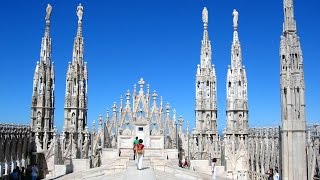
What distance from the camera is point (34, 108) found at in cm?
3391

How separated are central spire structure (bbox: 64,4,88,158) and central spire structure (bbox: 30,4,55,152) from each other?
1.26 metres

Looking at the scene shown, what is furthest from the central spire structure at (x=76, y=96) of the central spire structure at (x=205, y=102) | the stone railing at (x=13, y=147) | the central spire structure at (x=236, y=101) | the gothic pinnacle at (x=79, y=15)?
the central spire structure at (x=236, y=101)

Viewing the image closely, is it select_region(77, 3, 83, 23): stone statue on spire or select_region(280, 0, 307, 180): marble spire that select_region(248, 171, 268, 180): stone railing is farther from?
select_region(77, 3, 83, 23): stone statue on spire

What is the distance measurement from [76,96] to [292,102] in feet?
67.1

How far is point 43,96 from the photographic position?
34.2m

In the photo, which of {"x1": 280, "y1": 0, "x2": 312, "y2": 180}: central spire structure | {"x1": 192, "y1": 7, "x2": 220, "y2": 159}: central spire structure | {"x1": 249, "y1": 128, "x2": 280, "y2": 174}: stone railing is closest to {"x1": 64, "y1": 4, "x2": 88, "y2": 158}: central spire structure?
{"x1": 192, "y1": 7, "x2": 220, "y2": 159}: central spire structure

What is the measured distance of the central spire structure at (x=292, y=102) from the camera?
61.4 ft

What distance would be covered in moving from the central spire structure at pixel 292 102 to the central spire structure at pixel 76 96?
62.1 ft

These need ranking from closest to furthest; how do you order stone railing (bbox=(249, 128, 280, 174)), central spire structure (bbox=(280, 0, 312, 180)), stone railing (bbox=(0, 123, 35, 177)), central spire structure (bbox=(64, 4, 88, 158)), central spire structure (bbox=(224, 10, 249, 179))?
central spire structure (bbox=(280, 0, 312, 180))
stone railing (bbox=(0, 123, 35, 177))
stone railing (bbox=(249, 128, 280, 174))
central spire structure (bbox=(224, 10, 249, 179))
central spire structure (bbox=(64, 4, 88, 158))

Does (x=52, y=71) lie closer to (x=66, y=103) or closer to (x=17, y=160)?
(x=66, y=103)

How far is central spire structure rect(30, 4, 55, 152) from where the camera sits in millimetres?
33531

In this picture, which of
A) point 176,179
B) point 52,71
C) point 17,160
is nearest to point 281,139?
point 176,179

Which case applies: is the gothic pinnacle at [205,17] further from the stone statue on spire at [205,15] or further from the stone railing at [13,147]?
the stone railing at [13,147]

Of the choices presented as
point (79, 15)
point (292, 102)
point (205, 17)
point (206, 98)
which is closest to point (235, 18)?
point (205, 17)
